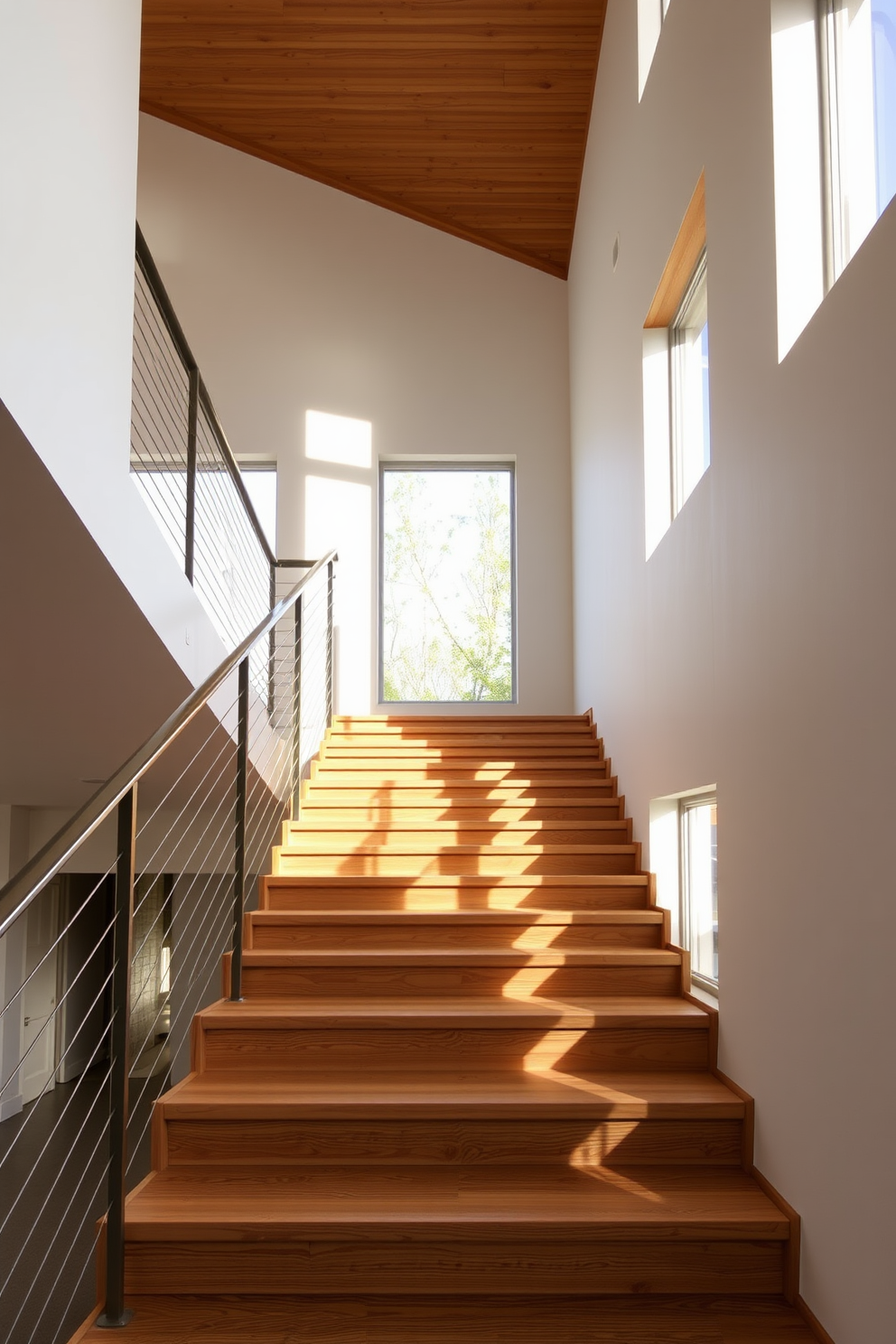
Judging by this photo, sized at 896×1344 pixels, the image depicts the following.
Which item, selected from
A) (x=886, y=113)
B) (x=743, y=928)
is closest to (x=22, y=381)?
(x=886, y=113)

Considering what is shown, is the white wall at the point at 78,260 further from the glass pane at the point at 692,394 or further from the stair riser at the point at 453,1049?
the glass pane at the point at 692,394

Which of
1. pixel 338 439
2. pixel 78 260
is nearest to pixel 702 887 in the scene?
pixel 78 260

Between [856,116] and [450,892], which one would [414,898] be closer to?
[450,892]

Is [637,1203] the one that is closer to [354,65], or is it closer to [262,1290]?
[262,1290]

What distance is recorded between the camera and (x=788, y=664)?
2338mm

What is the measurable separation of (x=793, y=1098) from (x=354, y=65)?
242 inches

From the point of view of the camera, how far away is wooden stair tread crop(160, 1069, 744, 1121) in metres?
2.59

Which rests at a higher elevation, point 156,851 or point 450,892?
point 156,851

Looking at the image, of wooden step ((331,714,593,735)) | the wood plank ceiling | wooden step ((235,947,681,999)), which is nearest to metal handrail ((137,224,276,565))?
wooden step ((331,714,593,735))

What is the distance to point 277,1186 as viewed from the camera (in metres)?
2.49

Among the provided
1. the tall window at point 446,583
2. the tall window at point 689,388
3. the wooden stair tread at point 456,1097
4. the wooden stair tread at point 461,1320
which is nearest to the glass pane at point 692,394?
the tall window at point 689,388

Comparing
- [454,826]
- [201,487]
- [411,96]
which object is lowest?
[454,826]

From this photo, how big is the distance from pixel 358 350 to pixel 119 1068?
5.88 metres

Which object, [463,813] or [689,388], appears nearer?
[689,388]
